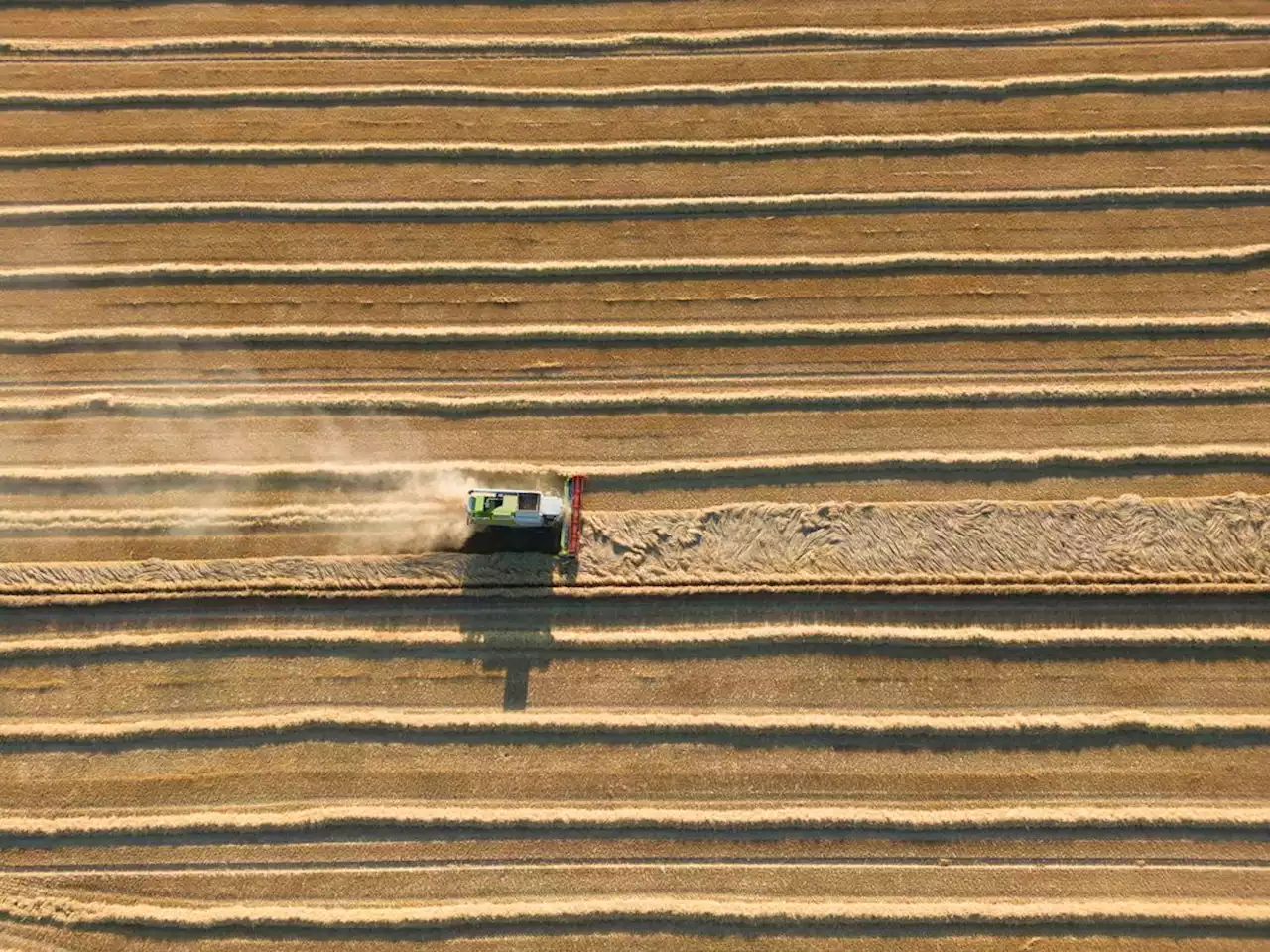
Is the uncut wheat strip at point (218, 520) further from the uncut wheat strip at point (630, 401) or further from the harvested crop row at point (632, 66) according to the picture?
the harvested crop row at point (632, 66)

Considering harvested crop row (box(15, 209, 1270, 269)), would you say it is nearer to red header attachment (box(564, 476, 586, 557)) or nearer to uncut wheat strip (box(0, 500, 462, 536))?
red header attachment (box(564, 476, 586, 557))

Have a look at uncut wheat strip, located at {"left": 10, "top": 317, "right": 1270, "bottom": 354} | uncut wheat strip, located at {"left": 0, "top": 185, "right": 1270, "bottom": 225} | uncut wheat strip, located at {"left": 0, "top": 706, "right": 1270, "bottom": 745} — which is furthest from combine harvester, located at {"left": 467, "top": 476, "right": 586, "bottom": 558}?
uncut wheat strip, located at {"left": 0, "top": 185, "right": 1270, "bottom": 225}

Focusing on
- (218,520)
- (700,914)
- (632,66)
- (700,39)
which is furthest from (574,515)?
(700,39)

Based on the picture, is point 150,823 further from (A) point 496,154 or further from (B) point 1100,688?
(B) point 1100,688

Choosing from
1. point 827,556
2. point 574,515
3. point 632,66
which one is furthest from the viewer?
point 632,66

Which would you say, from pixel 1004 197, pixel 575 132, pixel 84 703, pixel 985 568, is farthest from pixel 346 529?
pixel 1004 197

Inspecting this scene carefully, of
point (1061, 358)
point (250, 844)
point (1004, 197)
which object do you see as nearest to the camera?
point (250, 844)

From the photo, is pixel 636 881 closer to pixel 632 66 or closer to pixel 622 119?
pixel 622 119
